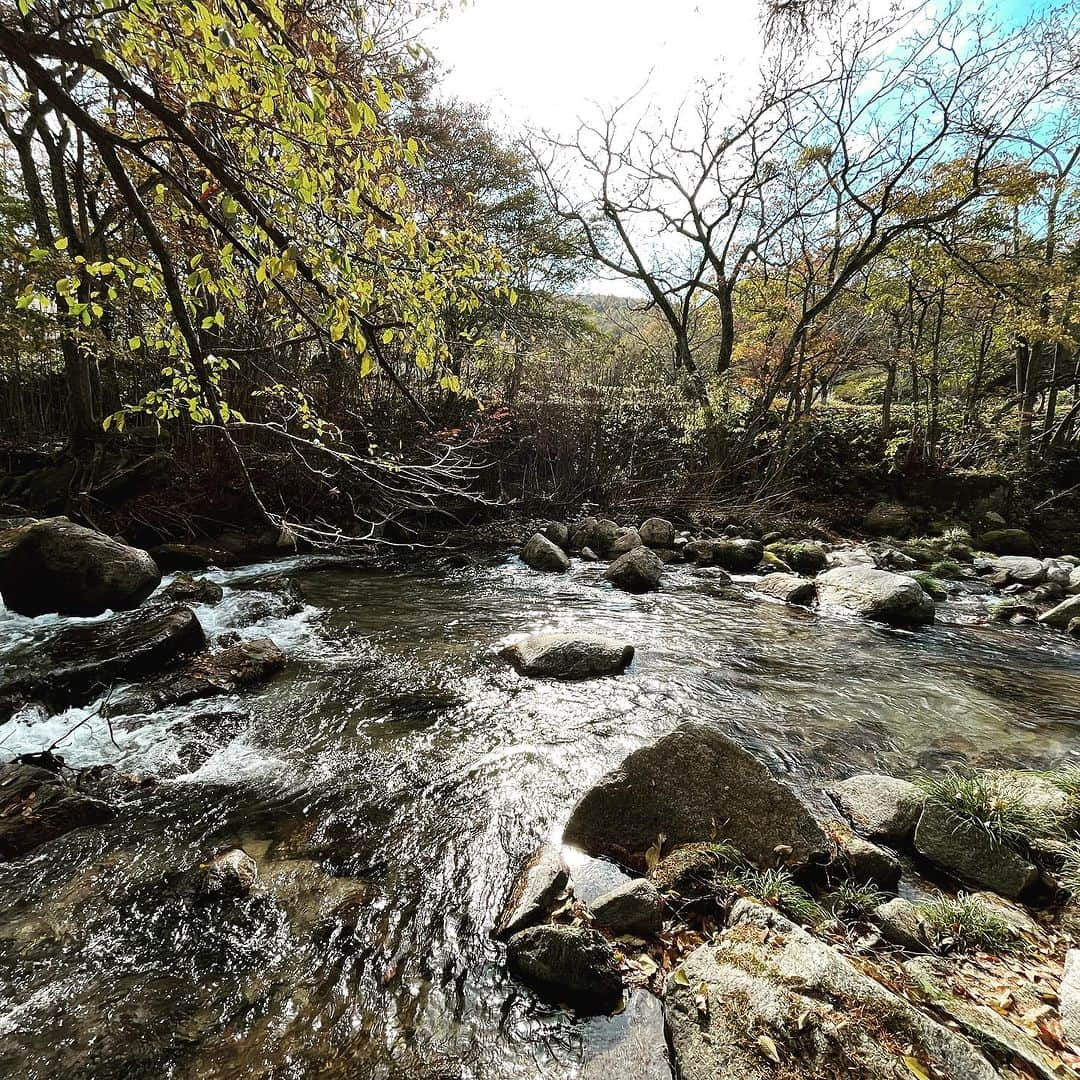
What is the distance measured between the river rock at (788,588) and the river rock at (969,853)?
4.91 metres

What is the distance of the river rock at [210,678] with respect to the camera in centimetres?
390

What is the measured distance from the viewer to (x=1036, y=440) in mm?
11977

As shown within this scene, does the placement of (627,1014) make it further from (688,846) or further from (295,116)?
(295,116)

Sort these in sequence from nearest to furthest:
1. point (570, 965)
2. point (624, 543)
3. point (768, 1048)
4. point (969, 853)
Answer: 1. point (768, 1048)
2. point (570, 965)
3. point (969, 853)
4. point (624, 543)

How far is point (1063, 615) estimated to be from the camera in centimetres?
643

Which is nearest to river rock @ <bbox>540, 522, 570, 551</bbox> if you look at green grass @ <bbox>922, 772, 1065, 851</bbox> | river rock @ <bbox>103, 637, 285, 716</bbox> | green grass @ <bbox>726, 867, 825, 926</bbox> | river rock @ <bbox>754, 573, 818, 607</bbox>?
river rock @ <bbox>754, 573, 818, 607</bbox>

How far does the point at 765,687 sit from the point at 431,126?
1545 cm

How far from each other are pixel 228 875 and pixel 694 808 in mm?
2289

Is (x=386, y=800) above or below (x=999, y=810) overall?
below

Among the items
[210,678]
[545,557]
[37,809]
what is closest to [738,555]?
[545,557]

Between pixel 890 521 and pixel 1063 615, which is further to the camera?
pixel 890 521

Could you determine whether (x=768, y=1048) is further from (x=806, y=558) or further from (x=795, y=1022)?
(x=806, y=558)

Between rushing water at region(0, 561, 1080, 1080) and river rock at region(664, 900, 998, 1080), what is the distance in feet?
1.13

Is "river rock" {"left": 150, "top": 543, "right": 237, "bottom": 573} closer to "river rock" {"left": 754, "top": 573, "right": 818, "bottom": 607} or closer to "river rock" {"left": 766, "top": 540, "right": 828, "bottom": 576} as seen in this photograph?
"river rock" {"left": 754, "top": 573, "right": 818, "bottom": 607}
